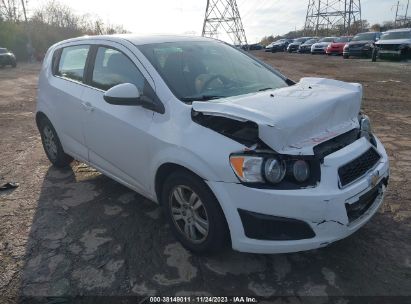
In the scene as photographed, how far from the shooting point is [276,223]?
8.22 ft

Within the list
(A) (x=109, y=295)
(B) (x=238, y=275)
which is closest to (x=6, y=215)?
(A) (x=109, y=295)

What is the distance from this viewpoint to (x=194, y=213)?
2.89 meters

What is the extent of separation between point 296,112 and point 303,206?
681 mm

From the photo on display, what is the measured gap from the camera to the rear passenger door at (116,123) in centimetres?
325

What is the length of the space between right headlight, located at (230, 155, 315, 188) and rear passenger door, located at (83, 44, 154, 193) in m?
0.95

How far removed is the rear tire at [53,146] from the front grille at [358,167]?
3.57 metres

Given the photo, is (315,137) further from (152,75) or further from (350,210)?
(152,75)

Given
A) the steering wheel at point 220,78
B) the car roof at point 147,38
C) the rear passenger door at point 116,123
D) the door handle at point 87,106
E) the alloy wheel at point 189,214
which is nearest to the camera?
the alloy wheel at point 189,214

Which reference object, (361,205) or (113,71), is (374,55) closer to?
(113,71)

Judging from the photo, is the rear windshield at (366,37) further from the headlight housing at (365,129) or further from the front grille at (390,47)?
the headlight housing at (365,129)

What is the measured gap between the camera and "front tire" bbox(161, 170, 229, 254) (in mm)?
2697

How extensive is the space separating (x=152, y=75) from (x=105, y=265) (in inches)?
63.4

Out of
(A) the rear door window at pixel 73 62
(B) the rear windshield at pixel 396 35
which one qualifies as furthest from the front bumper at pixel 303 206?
(B) the rear windshield at pixel 396 35

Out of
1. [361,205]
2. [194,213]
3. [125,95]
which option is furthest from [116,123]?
[361,205]
